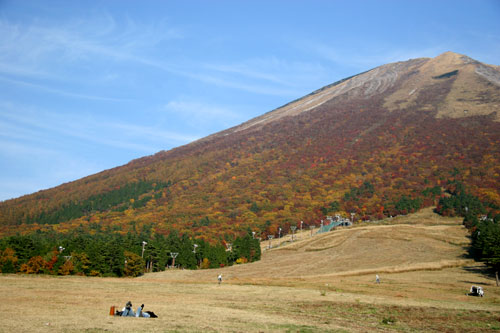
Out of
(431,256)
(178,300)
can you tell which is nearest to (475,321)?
(178,300)

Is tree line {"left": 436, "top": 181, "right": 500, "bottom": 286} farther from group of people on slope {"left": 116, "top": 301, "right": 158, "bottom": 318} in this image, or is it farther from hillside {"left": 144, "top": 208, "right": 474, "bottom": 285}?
group of people on slope {"left": 116, "top": 301, "right": 158, "bottom": 318}

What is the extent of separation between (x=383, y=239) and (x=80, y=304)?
86.0m

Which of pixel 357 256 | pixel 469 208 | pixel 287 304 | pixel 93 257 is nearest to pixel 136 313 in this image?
pixel 287 304

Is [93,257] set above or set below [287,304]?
above

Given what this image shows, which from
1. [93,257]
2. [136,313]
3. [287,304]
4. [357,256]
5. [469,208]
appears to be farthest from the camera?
[469,208]

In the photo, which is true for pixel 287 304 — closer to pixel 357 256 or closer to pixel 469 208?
pixel 357 256

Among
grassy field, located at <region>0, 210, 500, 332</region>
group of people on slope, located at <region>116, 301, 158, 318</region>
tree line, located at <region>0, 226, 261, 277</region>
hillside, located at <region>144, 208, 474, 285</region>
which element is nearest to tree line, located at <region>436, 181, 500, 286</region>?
hillside, located at <region>144, 208, 474, 285</region>

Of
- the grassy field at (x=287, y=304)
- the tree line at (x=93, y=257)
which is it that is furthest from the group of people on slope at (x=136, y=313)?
the tree line at (x=93, y=257)

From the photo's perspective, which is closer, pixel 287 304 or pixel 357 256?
pixel 287 304

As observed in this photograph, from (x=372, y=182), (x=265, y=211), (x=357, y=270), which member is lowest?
(x=357, y=270)

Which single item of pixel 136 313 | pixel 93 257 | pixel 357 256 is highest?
pixel 93 257

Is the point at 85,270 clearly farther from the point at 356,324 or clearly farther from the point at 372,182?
the point at 372,182

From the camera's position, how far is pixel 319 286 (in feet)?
170

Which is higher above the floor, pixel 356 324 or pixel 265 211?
pixel 265 211
